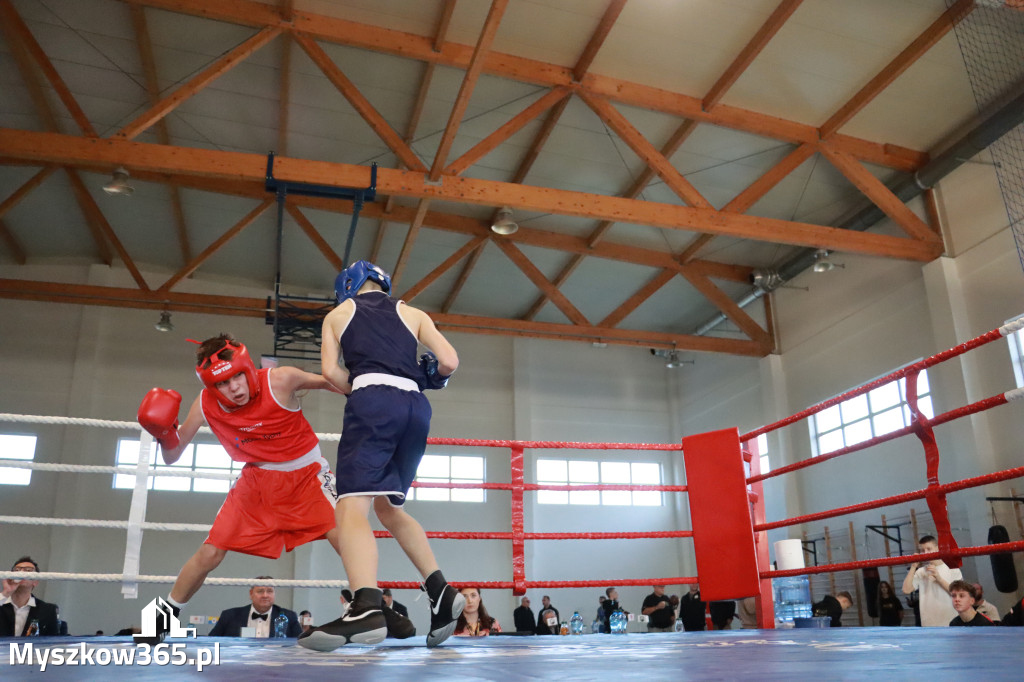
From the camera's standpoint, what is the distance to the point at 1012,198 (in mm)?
7246

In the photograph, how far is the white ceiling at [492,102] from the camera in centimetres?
669

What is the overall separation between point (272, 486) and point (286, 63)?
590 cm

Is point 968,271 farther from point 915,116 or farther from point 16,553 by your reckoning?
point 16,553

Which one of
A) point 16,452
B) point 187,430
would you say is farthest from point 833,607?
point 16,452

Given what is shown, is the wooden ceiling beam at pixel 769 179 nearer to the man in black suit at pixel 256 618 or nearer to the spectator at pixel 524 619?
the spectator at pixel 524 619

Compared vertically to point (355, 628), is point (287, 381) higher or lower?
higher

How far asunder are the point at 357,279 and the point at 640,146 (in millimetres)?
5341

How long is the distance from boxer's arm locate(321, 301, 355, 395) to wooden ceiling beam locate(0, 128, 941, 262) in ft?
15.4

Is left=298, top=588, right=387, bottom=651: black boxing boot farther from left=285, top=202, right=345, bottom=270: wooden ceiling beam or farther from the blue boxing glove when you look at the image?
left=285, top=202, right=345, bottom=270: wooden ceiling beam

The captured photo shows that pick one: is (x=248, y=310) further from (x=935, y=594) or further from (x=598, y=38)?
(x=935, y=594)

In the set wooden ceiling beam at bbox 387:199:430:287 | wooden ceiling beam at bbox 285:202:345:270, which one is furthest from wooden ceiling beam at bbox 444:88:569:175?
wooden ceiling beam at bbox 285:202:345:270

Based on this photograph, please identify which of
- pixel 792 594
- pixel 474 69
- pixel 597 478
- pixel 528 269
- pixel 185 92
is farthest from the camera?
pixel 597 478

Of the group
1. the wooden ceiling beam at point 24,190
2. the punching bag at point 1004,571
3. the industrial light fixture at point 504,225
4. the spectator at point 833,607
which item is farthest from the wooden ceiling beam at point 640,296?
the wooden ceiling beam at point 24,190

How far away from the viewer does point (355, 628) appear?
175 cm
